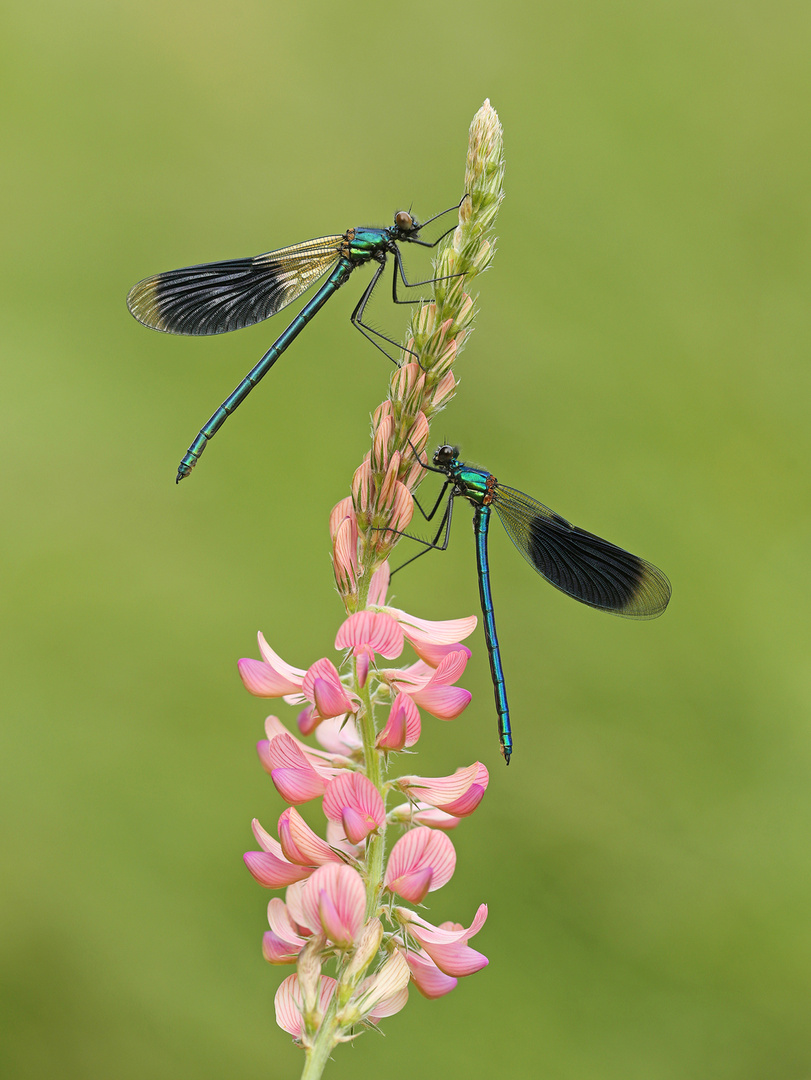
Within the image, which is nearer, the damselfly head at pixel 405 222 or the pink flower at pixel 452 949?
the pink flower at pixel 452 949

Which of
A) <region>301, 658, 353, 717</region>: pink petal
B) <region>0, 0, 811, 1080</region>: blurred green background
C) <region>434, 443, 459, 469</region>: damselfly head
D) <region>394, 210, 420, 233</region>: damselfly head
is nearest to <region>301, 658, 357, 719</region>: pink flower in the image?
<region>301, 658, 353, 717</region>: pink petal

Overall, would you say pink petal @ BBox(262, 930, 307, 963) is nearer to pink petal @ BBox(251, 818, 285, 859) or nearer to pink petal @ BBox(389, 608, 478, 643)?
pink petal @ BBox(251, 818, 285, 859)

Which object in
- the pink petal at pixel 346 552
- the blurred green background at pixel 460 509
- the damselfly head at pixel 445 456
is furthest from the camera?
the blurred green background at pixel 460 509

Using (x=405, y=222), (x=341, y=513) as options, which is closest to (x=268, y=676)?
(x=341, y=513)

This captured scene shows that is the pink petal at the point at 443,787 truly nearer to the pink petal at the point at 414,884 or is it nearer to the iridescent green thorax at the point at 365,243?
the pink petal at the point at 414,884

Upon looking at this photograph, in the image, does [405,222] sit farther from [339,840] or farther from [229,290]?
[339,840]

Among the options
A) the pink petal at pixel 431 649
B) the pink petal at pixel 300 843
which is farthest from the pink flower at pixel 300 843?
the pink petal at pixel 431 649

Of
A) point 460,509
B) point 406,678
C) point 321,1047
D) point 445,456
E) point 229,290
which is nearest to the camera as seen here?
point 321,1047

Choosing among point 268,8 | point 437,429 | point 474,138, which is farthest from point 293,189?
point 474,138
